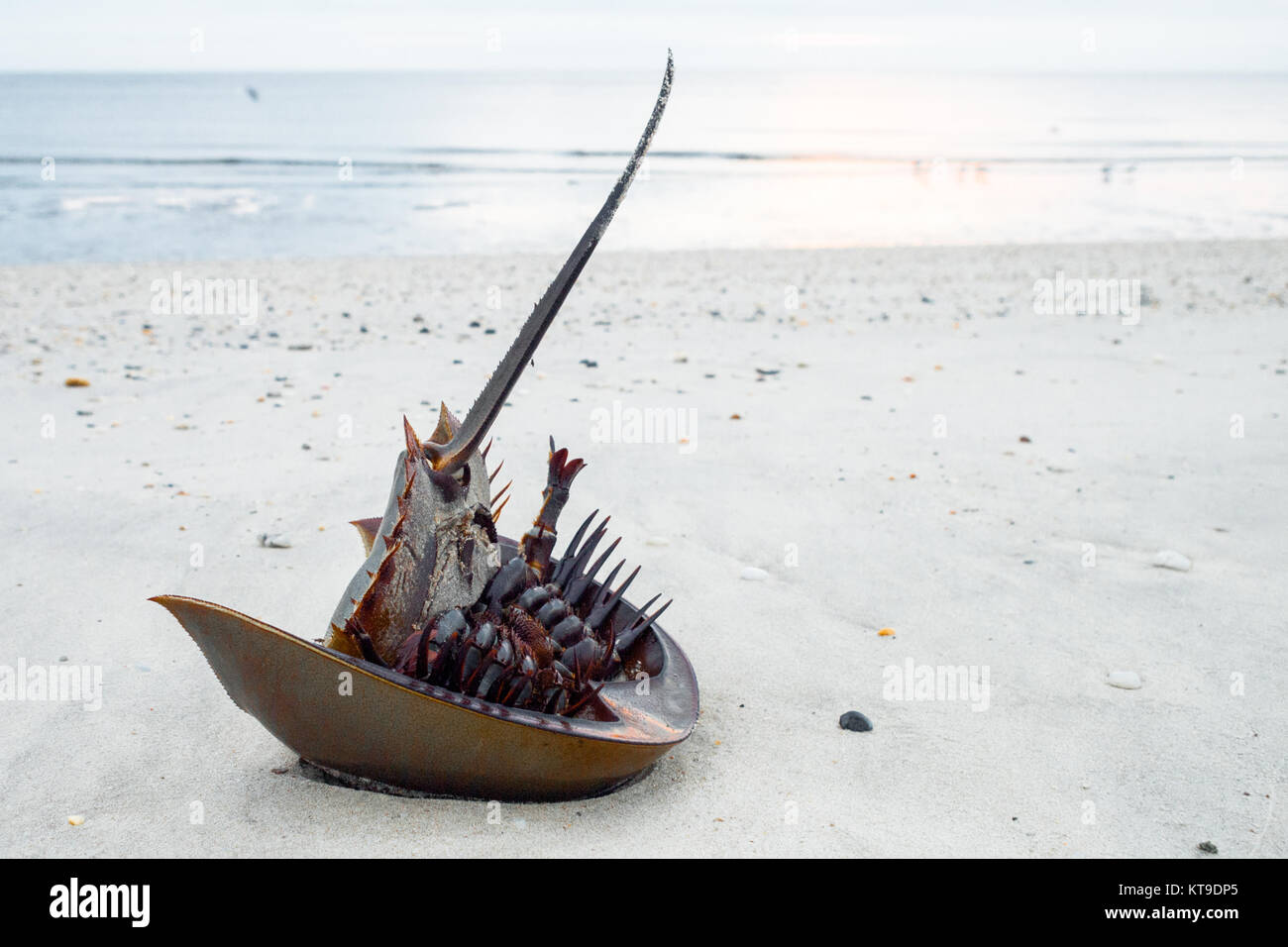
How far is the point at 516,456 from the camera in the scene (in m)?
4.81

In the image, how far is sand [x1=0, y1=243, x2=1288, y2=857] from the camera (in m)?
2.30

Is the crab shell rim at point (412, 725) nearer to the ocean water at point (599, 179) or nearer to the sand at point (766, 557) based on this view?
the sand at point (766, 557)

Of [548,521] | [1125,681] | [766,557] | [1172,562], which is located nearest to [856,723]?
[1125,681]

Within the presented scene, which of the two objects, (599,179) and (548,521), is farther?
(599,179)

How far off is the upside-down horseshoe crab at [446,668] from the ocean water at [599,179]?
12.6 metres

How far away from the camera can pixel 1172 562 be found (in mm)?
3635

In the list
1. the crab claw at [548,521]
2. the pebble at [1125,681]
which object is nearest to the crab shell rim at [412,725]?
the crab claw at [548,521]

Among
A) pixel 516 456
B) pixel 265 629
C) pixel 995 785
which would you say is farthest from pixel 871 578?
pixel 265 629

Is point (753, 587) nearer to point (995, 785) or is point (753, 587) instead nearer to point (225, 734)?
point (995, 785)

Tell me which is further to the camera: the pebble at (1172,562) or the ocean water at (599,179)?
the ocean water at (599,179)

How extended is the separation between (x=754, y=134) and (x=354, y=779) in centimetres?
3542

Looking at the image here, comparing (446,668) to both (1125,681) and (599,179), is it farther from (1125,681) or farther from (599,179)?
(599,179)

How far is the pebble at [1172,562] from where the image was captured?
3619 millimetres

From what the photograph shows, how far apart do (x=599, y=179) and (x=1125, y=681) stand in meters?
22.3
